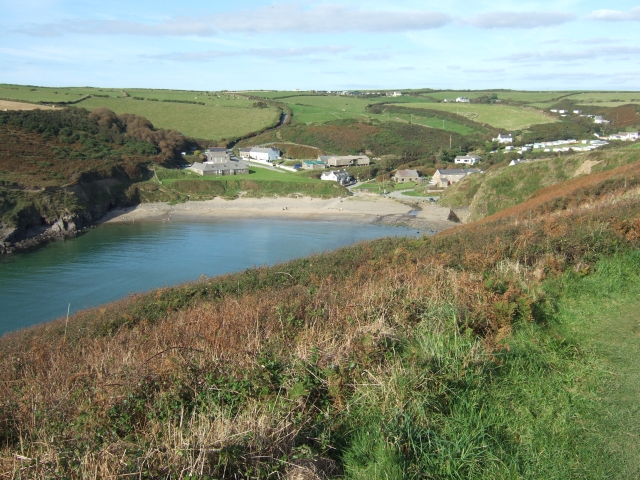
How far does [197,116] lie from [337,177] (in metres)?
45.3

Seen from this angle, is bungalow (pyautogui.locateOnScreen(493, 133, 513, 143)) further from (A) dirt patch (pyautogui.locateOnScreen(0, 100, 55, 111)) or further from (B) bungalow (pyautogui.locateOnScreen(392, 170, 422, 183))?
(A) dirt patch (pyautogui.locateOnScreen(0, 100, 55, 111))

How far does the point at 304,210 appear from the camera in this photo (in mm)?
55969

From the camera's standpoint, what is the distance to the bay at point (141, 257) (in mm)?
26953

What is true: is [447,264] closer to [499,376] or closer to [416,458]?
[499,376]

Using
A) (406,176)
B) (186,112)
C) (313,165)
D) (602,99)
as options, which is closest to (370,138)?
(313,165)

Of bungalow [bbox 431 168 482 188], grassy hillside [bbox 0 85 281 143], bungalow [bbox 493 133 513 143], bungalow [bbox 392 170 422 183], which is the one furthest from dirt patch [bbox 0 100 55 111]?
bungalow [bbox 493 133 513 143]

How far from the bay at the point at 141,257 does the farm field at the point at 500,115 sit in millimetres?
73737

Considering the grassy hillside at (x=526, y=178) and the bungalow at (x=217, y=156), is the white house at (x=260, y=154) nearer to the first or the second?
the bungalow at (x=217, y=156)

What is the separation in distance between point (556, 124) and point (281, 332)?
356ft

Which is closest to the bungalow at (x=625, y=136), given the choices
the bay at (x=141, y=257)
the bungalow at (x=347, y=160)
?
the bungalow at (x=347, y=160)

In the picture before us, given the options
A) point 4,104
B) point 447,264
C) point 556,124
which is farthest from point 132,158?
point 556,124

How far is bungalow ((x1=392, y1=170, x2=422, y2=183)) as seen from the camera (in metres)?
71.1

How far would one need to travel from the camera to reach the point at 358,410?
3922 mm

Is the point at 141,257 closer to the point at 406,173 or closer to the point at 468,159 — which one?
the point at 406,173
